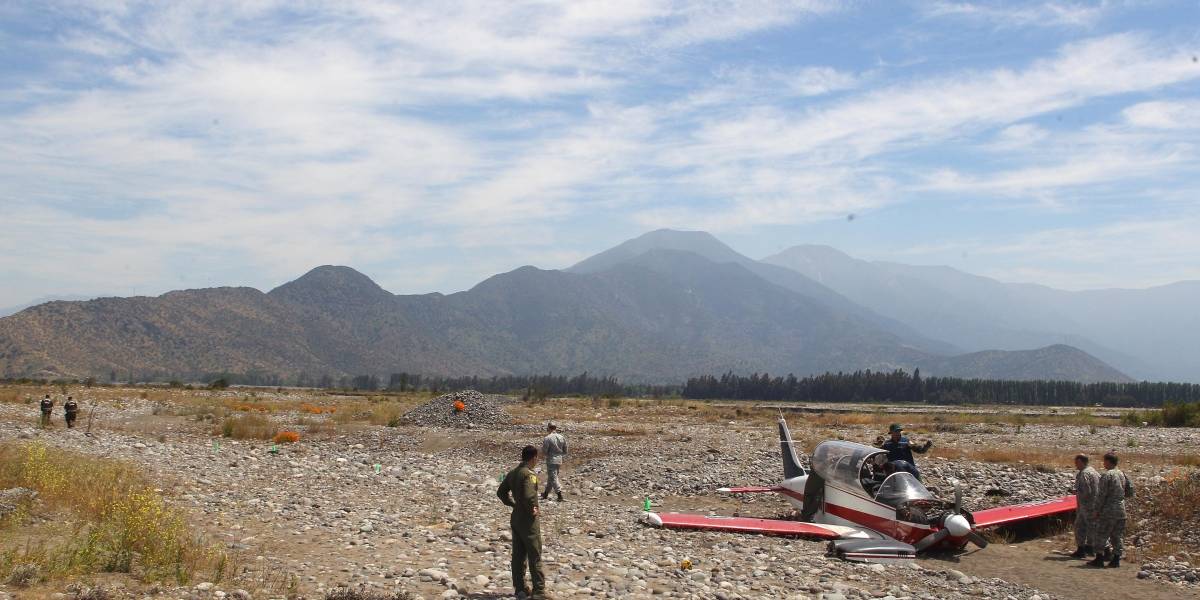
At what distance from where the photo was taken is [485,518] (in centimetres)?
1630

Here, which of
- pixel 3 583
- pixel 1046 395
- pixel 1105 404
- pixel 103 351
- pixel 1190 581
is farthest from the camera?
pixel 103 351

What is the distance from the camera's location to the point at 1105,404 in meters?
118

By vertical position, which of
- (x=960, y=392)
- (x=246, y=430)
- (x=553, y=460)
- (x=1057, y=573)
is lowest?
(x=246, y=430)

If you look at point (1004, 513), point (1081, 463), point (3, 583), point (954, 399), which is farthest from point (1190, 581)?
point (954, 399)

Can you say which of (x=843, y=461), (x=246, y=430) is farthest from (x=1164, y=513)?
(x=246, y=430)

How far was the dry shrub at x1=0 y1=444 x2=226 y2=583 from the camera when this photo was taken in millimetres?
9609

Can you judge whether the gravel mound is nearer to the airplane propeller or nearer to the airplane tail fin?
the airplane propeller

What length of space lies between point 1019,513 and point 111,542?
15923 mm

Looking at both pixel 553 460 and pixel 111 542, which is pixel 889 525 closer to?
pixel 553 460

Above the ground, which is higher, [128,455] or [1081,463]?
[1081,463]

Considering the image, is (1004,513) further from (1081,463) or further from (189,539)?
(189,539)

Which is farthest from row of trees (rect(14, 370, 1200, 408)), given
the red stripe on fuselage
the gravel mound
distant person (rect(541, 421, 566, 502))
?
the gravel mound

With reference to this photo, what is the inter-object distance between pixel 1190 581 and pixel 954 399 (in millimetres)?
117311

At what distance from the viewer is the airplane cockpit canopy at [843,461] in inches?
606
